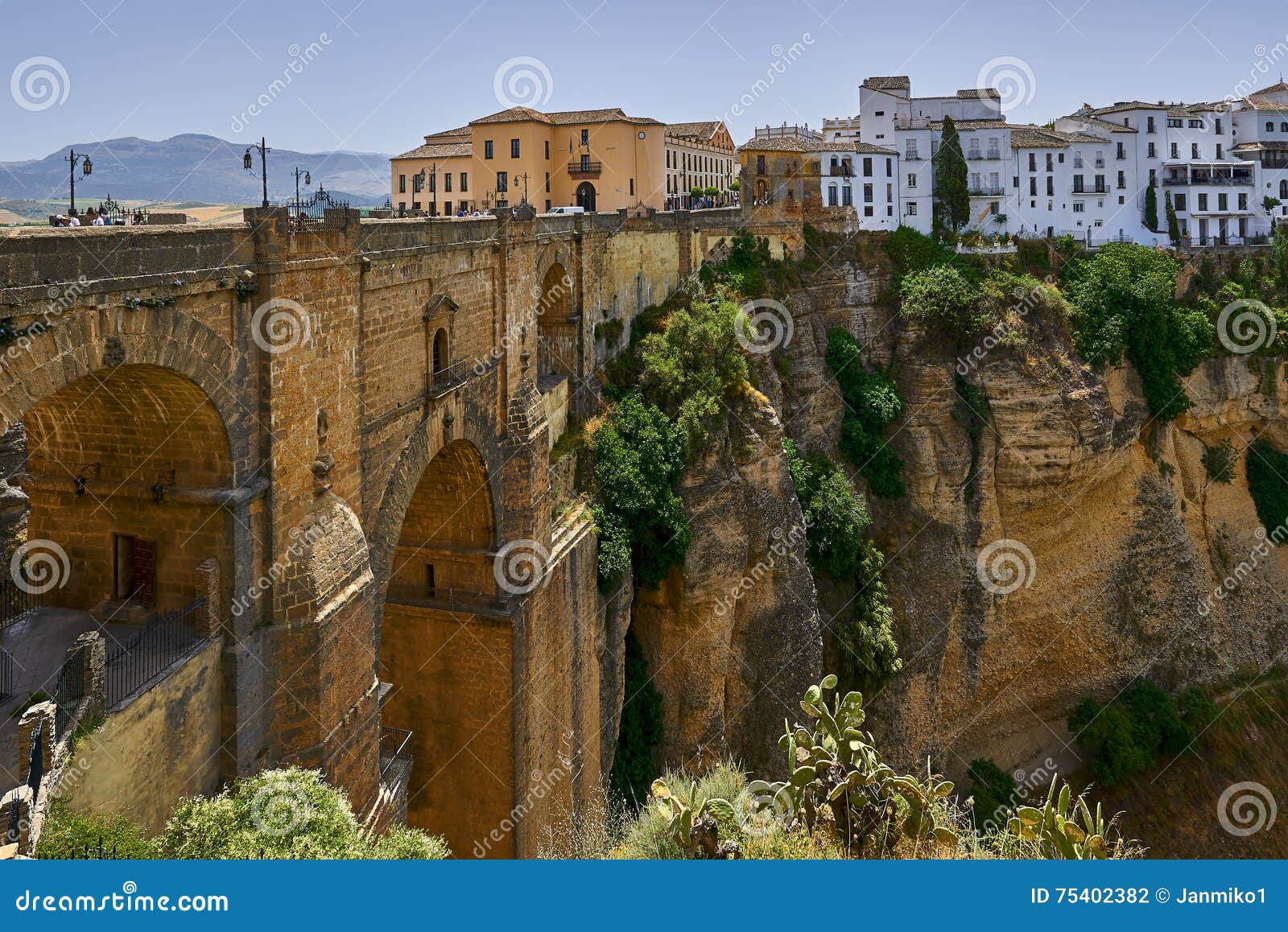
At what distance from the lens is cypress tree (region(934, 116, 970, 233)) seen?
4219cm

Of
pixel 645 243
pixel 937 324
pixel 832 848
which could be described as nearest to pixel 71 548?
pixel 832 848

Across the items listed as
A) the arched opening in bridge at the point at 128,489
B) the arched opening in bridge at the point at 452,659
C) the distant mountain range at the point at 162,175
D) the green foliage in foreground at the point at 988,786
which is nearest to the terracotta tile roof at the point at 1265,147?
the green foliage in foreground at the point at 988,786

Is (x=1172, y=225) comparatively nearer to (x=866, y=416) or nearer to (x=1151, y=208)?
(x=1151, y=208)

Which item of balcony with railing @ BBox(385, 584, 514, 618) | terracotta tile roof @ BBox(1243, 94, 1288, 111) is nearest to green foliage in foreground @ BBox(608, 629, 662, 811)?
balcony with railing @ BBox(385, 584, 514, 618)

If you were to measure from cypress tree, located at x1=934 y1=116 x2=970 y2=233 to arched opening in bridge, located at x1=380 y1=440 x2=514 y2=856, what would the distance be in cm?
2968

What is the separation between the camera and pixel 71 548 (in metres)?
12.1

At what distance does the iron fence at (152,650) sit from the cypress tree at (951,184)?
122ft

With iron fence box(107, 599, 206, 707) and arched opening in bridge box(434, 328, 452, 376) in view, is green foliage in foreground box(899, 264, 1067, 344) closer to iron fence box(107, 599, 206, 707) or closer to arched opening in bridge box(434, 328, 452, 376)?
arched opening in bridge box(434, 328, 452, 376)

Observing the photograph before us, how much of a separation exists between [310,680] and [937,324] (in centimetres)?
2809

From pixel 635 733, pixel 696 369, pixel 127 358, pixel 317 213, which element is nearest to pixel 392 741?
pixel 635 733

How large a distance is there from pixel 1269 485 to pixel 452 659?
34.2 metres

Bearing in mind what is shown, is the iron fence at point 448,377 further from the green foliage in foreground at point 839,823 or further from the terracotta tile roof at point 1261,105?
the terracotta tile roof at point 1261,105

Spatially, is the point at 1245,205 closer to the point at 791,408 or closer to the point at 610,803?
the point at 791,408

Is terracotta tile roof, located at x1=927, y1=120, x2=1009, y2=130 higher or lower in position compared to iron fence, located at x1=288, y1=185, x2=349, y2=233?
higher
